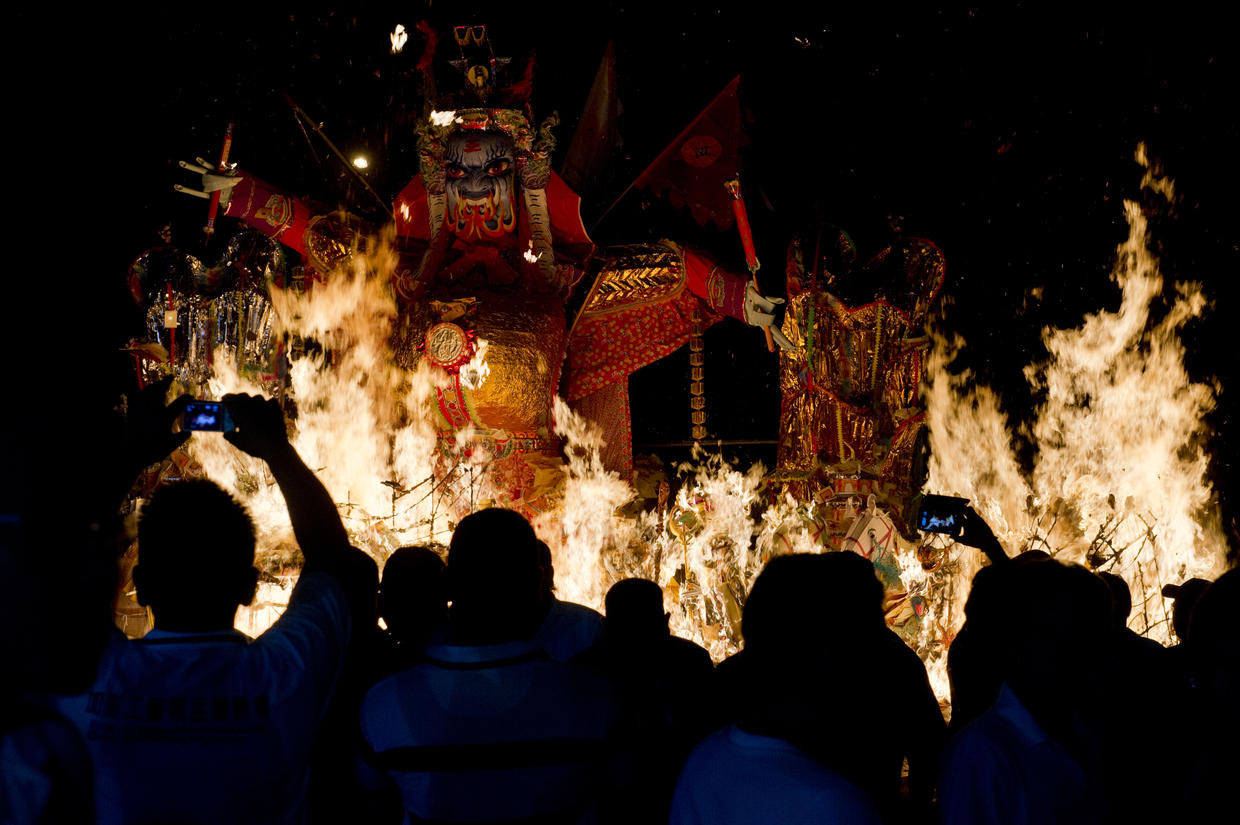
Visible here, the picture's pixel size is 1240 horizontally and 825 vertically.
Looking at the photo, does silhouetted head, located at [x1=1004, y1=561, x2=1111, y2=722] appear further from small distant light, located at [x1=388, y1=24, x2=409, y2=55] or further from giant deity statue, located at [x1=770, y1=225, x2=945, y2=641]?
small distant light, located at [x1=388, y1=24, x2=409, y2=55]

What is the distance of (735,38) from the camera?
24.6 feet

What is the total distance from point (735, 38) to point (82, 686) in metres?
7.07

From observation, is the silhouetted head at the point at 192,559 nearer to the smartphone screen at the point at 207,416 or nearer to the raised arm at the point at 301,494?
the raised arm at the point at 301,494

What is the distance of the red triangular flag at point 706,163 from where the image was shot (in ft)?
22.2

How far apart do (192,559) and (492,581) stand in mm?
480

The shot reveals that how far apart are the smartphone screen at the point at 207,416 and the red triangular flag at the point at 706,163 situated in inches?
213

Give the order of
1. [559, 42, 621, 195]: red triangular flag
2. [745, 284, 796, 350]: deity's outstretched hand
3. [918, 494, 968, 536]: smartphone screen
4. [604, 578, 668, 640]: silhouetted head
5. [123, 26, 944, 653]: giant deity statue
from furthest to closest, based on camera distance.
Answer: [559, 42, 621, 195]: red triangular flag → [745, 284, 796, 350]: deity's outstretched hand → [123, 26, 944, 653]: giant deity statue → [918, 494, 968, 536]: smartphone screen → [604, 578, 668, 640]: silhouetted head

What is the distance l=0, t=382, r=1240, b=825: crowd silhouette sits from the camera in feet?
4.58

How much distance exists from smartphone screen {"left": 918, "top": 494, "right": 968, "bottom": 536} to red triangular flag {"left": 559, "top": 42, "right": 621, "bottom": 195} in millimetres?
5273

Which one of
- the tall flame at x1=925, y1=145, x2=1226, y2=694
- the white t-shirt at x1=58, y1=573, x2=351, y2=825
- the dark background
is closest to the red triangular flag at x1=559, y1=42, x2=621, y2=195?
the dark background

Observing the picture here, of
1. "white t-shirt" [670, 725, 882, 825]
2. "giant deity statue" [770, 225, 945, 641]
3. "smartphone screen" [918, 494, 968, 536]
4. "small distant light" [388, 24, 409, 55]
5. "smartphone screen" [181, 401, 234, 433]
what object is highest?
"small distant light" [388, 24, 409, 55]

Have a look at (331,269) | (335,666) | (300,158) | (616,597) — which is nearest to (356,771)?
(335,666)

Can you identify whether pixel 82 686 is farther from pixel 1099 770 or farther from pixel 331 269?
pixel 331 269

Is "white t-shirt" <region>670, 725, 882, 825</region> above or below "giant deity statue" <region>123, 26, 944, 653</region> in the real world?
below
